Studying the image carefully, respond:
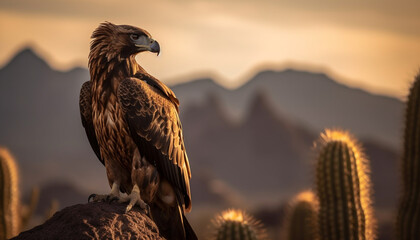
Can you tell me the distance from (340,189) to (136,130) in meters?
3.97

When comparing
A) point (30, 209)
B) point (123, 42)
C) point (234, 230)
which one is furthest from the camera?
point (30, 209)

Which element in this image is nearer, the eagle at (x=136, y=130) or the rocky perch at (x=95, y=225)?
the rocky perch at (x=95, y=225)

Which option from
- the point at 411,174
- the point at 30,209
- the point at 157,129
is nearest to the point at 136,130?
the point at 157,129

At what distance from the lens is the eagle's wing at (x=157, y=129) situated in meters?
6.97

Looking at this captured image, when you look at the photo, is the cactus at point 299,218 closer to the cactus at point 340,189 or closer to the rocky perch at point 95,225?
the cactus at point 340,189

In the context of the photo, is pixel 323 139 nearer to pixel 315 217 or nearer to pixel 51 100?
pixel 315 217

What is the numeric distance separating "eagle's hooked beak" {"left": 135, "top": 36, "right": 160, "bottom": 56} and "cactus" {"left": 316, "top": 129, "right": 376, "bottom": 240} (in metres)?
3.59

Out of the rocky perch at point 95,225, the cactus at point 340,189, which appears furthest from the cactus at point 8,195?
the cactus at point 340,189

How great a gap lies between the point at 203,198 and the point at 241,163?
15577 mm

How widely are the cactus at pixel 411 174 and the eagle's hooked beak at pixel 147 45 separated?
5.38 meters

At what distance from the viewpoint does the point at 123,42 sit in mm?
7168

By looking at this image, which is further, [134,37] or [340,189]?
[340,189]

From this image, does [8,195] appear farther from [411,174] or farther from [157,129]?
[411,174]

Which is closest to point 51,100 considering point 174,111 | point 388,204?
point 388,204
